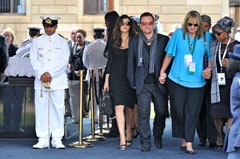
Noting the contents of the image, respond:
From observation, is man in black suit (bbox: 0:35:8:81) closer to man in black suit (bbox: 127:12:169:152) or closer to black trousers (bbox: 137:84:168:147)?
man in black suit (bbox: 127:12:169:152)

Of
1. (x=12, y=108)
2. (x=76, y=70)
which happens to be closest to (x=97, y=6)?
(x=76, y=70)

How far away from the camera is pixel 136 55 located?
11828 millimetres

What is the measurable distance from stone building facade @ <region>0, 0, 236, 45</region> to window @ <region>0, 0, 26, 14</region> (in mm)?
345

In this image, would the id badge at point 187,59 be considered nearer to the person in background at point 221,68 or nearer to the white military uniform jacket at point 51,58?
the person in background at point 221,68

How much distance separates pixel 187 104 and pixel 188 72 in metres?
0.49

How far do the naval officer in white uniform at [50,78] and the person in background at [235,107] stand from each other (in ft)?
10.7

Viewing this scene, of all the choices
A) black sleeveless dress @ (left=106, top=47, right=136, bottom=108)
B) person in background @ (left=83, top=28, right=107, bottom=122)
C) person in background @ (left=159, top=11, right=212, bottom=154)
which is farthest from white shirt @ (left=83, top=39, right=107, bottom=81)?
person in background @ (left=159, top=11, right=212, bottom=154)

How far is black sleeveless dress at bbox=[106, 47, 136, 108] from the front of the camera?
1212cm

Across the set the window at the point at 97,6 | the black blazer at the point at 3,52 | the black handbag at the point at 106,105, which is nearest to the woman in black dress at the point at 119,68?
the black handbag at the point at 106,105

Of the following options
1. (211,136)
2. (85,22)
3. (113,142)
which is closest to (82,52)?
(113,142)

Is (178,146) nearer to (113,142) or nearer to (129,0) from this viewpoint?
(113,142)

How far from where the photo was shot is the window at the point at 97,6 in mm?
25594

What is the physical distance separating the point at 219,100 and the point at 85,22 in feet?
46.0

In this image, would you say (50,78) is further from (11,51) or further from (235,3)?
(235,3)
